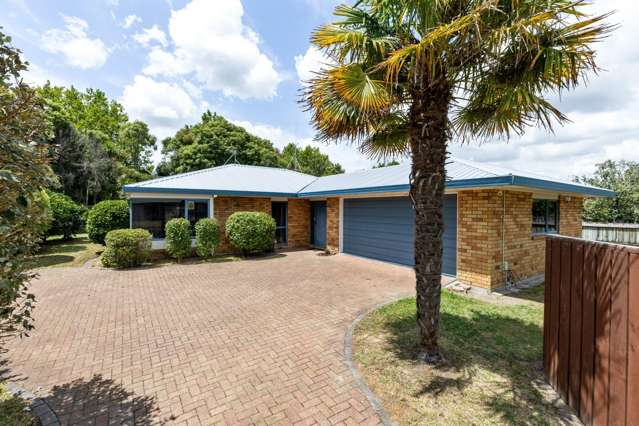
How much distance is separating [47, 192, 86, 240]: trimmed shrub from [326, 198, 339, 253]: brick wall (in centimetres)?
1307

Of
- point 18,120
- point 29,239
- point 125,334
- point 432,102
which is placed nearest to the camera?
point 18,120

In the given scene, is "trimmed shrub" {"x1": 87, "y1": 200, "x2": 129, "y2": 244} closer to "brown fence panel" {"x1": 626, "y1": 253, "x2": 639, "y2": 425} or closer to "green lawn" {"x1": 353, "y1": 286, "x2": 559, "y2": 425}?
"green lawn" {"x1": 353, "y1": 286, "x2": 559, "y2": 425}

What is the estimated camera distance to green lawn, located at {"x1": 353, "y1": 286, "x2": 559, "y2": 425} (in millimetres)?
2941

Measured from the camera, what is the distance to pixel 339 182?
13398mm

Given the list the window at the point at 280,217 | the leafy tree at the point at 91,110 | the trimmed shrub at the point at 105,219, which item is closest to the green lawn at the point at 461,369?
the window at the point at 280,217

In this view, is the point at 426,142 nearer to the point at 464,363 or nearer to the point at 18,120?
the point at 464,363

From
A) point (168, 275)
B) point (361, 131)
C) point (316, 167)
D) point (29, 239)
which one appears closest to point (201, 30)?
point (361, 131)

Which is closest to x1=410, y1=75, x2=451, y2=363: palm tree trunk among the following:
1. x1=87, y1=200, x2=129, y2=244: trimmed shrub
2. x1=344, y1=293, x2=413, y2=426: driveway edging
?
x1=344, y1=293, x2=413, y2=426: driveway edging

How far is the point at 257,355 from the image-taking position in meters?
4.12

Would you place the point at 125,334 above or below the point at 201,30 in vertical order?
below

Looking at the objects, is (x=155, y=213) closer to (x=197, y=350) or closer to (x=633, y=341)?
(x=197, y=350)

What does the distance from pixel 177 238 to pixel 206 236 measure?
1029 millimetres

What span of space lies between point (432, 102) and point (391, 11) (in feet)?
4.49

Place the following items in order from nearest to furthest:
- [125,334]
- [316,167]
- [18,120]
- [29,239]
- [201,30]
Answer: [18,120], [29,239], [125,334], [201,30], [316,167]
